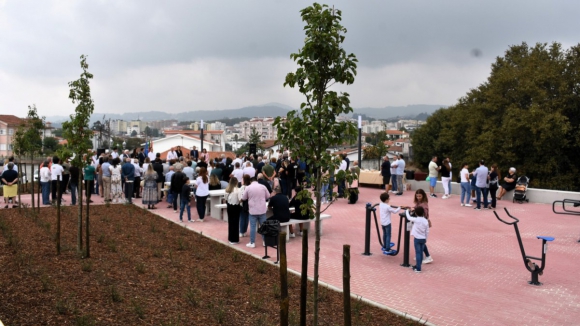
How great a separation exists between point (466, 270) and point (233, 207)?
563cm

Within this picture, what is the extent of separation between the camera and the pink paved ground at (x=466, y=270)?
7977mm

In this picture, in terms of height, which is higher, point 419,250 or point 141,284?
point 419,250

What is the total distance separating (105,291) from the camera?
25.1ft

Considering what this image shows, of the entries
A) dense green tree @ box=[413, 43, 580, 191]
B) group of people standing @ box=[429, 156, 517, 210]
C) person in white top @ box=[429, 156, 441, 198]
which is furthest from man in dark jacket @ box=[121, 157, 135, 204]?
dense green tree @ box=[413, 43, 580, 191]

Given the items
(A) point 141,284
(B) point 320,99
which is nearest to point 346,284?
(B) point 320,99

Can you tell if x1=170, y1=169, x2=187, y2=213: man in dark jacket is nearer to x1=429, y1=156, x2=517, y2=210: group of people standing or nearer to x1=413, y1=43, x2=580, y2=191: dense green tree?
x1=429, y1=156, x2=517, y2=210: group of people standing

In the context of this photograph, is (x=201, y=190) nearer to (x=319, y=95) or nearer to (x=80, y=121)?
(x=80, y=121)

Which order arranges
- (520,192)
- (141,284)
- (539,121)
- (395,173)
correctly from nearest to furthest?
(141,284) < (520,192) < (395,173) < (539,121)

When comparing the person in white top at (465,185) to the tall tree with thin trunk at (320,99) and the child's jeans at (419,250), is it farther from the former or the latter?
the tall tree with thin trunk at (320,99)

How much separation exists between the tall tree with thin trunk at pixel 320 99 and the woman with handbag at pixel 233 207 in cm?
661

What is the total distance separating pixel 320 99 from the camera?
574 cm

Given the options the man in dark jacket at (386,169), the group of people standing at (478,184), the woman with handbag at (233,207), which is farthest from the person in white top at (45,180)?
the group of people standing at (478,184)

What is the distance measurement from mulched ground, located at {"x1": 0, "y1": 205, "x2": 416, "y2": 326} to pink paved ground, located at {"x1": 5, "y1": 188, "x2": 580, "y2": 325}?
103cm

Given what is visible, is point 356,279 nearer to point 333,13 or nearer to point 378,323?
point 378,323
